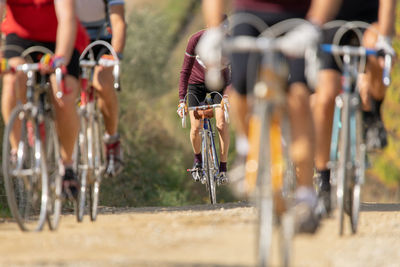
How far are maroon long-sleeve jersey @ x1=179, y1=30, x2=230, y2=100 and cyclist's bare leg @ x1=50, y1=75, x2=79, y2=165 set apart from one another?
169 inches

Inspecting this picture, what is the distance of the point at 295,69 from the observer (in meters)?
5.85

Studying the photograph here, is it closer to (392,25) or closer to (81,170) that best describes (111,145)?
(81,170)

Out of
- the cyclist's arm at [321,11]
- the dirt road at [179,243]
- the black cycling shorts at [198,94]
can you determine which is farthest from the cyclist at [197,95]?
the cyclist's arm at [321,11]

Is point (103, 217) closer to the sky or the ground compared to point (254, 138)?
closer to the ground

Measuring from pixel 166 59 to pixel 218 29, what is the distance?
42828 millimetres

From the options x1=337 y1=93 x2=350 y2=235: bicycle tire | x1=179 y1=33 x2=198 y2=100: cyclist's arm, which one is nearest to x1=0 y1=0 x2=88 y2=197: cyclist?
x1=337 y1=93 x2=350 y2=235: bicycle tire

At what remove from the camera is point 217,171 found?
1220 cm

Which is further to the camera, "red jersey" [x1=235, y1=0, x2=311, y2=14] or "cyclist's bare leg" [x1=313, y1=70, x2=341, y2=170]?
"cyclist's bare leg" [x1=313, y1=70, x2=341, y2=170]

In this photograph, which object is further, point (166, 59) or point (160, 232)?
point (166, 59)

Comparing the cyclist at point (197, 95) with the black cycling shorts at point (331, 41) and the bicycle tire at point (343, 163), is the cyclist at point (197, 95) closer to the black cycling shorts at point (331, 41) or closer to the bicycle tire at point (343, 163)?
the black cycling shorts at point (331, 41)

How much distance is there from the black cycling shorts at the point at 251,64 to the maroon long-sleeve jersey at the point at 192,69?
5327 mm

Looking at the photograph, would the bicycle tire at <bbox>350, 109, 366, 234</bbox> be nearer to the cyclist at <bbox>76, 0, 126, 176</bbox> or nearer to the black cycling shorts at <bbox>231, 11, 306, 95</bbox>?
the black cycling shorts at <bbox>231, 11, 306, 95</bbox>

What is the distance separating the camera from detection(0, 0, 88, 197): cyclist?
7.15 m

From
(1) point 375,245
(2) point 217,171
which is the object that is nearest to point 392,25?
(1) point 375,245
